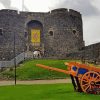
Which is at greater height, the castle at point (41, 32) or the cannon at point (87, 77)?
the castle at point (41, 32)

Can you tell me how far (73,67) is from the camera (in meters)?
15.4

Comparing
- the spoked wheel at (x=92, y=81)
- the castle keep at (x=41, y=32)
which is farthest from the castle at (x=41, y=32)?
the spoked wheel at (x=92, y=81)

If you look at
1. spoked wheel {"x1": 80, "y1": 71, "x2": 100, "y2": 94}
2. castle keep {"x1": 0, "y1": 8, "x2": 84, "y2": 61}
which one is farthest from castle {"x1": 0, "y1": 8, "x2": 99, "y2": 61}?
spoked wheel {"x1": 80, "y1": 71, "x2": 100, "y2": 94}

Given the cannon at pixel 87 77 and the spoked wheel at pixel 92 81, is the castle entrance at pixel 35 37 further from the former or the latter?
the spoked wheel at pixel 92 81

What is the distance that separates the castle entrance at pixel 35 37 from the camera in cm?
5144

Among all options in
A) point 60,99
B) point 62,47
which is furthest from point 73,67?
point 62,47

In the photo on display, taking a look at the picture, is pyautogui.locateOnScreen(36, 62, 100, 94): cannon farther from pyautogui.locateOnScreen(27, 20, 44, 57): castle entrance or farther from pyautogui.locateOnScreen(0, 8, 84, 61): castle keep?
pyautogui.locateOnScreen(27, 20, 44, 57): castle entrance

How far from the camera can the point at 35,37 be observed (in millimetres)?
51750

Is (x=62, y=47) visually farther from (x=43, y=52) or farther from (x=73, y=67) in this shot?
(x=73, y=67)

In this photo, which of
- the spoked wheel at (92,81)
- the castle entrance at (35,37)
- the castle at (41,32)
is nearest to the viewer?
the spoked wheel at (92,81)

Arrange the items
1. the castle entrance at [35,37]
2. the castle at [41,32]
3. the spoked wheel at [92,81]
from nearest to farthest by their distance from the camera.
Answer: the spoked wheel at [92,81] → the castle at [41,32] → the castle entrance at [35,37]

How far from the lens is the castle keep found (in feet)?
168

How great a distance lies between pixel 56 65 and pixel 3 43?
19078 millimetres

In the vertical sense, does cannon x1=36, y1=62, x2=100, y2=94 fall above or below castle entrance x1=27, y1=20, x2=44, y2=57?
below
